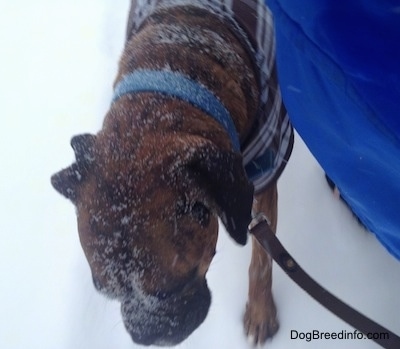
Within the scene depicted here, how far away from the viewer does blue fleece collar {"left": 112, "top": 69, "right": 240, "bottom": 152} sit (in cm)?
119

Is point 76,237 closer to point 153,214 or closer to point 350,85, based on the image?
point 153,214

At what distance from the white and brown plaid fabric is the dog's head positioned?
0.85ft

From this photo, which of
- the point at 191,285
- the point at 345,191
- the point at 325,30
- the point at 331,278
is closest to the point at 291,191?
the point at 331,278

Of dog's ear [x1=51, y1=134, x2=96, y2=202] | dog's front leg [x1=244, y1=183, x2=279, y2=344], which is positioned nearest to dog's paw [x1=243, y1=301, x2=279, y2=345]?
dog's front leg [x1=244, y1=183, x2=279, y2=344]

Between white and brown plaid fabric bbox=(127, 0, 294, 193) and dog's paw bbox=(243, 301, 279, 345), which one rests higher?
white and brown plaid fabric bbox=(127, 0, 294, 193)

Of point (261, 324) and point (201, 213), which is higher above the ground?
point (201, 213)

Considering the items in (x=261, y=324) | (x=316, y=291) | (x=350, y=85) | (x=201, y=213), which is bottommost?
(x=261, y=324)

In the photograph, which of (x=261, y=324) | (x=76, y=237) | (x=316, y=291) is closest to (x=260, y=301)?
(x=261, y=324)

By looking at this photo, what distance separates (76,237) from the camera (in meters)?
1.97

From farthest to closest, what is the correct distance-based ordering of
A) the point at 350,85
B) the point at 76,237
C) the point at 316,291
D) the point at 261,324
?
the point at 76,237 < the point at 261,324 < the point at 316,291 < the point at 350,85

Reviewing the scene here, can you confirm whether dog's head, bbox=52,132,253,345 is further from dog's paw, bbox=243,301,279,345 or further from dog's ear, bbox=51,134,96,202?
dog's paw, bbox=243,301,279,345

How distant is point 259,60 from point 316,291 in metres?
0.52

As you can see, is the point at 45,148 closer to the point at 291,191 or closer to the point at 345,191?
the point at 291,191

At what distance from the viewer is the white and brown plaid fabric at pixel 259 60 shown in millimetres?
1388
